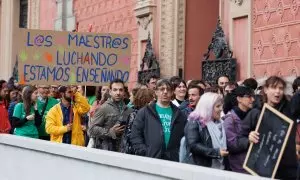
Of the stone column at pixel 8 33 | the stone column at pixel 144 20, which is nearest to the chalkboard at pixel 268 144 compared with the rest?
the stone column at pixel 144 20

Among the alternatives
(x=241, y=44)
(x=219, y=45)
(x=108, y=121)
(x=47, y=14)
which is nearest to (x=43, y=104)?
(x=108, y=121)

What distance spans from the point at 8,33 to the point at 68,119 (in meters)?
23.4

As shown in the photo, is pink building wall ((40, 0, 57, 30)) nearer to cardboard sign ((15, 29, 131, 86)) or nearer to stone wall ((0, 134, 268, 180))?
cardboard sign ((15, 29, 131, 86))

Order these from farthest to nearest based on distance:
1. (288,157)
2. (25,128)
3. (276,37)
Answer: (276,37), (25,128), (288,157)

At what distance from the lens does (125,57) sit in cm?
1628

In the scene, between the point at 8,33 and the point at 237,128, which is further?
the point at 8,33

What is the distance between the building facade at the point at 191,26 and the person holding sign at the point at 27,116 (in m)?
2.35

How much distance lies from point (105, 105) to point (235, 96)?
2417 mm

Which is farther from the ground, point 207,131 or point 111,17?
point 111,17

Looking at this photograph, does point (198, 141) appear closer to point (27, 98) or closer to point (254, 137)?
point (254, 137)

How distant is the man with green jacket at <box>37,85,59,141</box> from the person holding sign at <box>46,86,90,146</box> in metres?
1.41

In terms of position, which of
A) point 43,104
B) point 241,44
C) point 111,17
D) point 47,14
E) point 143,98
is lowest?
point 43,104

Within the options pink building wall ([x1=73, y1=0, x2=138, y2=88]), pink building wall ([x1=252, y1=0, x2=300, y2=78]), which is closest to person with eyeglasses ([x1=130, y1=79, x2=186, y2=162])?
pink building wall ([x1=252, y1=0, x2=300, y2=78])

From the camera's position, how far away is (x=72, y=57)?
1631cm
